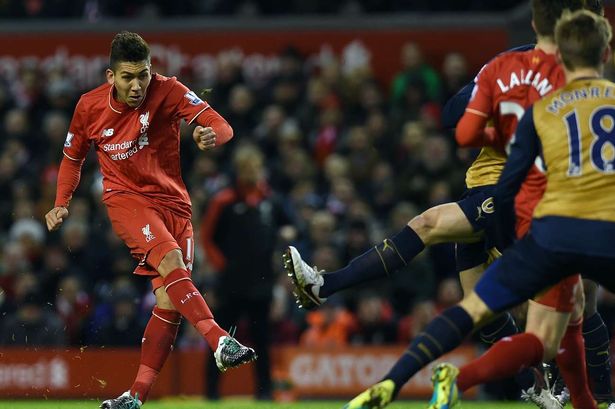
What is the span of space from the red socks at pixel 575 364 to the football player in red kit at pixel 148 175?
218 cm

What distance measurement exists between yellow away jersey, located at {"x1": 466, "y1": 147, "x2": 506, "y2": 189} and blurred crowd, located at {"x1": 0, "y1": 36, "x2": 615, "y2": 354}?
4989mm

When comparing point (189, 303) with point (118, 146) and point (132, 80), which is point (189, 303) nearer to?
point (118, 146)

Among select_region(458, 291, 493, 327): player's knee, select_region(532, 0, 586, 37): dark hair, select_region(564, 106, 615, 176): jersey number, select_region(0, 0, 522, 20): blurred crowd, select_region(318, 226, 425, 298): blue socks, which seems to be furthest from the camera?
select_region(0, 0, 522, 20): blurred crowd

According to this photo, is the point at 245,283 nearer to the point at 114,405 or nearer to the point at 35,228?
the point at 35,228

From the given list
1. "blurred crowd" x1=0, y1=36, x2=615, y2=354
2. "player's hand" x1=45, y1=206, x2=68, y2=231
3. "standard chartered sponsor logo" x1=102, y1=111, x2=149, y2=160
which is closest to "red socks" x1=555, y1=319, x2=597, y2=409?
"standard chartered sponsor logo" x1=102, y1=111, x2=149, y2=160

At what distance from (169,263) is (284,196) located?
24.5 feet

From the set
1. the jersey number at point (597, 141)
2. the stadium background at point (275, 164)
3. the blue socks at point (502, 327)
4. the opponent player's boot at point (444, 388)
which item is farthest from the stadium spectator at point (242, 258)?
the jersey number at point (597, 141)

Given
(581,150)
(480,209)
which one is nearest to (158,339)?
(480,209)

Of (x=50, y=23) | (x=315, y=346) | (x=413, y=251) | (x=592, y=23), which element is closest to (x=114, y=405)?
(x=413, y=251)

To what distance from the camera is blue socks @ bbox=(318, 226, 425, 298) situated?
8164 mm

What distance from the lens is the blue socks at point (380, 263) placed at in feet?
26.8

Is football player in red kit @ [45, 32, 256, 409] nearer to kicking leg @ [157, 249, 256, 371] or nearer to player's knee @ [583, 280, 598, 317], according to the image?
kicking leg @ [157, 249, 256, 371]

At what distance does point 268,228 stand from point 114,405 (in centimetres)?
526

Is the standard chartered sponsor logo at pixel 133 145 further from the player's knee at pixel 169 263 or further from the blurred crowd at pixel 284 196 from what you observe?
the blurred crowd at pixel 284 196
